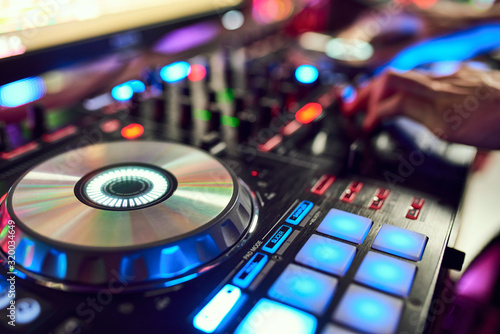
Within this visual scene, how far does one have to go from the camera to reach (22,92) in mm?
891

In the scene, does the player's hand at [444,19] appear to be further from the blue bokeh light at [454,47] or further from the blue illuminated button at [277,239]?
the blue illuminated button at [277,239]

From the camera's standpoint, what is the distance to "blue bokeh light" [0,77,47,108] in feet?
2.74

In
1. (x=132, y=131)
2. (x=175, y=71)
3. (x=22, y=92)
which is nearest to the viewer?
(x=132, y=131)

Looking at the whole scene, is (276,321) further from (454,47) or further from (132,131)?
(454,47)

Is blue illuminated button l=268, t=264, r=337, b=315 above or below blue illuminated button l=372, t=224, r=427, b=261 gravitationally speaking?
below

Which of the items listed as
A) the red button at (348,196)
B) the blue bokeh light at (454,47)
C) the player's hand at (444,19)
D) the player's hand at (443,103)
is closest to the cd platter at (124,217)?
the red button at (348,196)

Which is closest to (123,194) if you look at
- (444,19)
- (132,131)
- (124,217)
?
(124,217)

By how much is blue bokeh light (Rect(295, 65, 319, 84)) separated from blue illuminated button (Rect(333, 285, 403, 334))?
636 mm

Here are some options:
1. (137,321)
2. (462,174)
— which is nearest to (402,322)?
(137,321)

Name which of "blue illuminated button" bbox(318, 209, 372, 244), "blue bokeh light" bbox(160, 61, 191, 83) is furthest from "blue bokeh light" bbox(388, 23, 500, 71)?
"blue illuminated button" bbox(318, 209, 372, 244)

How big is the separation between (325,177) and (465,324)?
0.26m

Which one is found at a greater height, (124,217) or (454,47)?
(454,47)

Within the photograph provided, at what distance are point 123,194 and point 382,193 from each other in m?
0.36

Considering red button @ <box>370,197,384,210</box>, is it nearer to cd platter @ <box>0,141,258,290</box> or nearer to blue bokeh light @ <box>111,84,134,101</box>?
cd platter @ <box>0,141,258,290</box>
